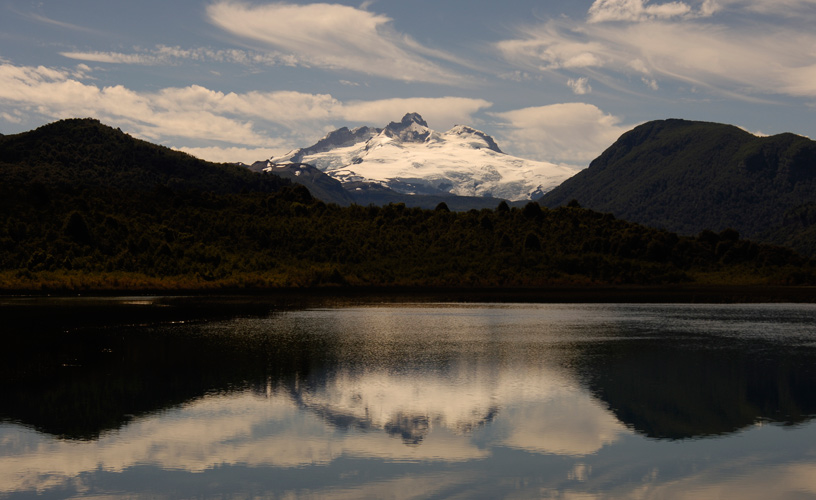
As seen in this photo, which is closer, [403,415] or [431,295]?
[403,415]

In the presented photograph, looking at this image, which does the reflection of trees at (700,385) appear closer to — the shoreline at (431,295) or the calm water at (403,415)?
the calm water at (403,415)

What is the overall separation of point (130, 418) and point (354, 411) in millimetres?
10593

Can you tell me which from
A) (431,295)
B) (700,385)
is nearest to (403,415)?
(700,385)

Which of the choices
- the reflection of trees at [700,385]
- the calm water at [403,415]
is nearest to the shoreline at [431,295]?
the calm water at [403,415]

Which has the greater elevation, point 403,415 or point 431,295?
point 431,295

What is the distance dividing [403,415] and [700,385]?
1981cm

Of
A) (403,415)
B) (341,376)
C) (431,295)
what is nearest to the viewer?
(403,415)

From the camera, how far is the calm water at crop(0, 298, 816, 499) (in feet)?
91.7

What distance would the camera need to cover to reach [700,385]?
4791 centimetres

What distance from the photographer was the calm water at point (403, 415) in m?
28.0

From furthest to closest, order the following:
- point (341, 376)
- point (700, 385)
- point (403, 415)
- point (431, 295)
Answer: point (431, 295) < point (341, 376) < point (700, 385) < point (403, 415)

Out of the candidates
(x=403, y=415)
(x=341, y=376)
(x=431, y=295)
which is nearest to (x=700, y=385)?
(x=403, y=415)

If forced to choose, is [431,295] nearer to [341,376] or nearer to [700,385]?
[341,376]

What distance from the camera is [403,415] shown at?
38.8 m
